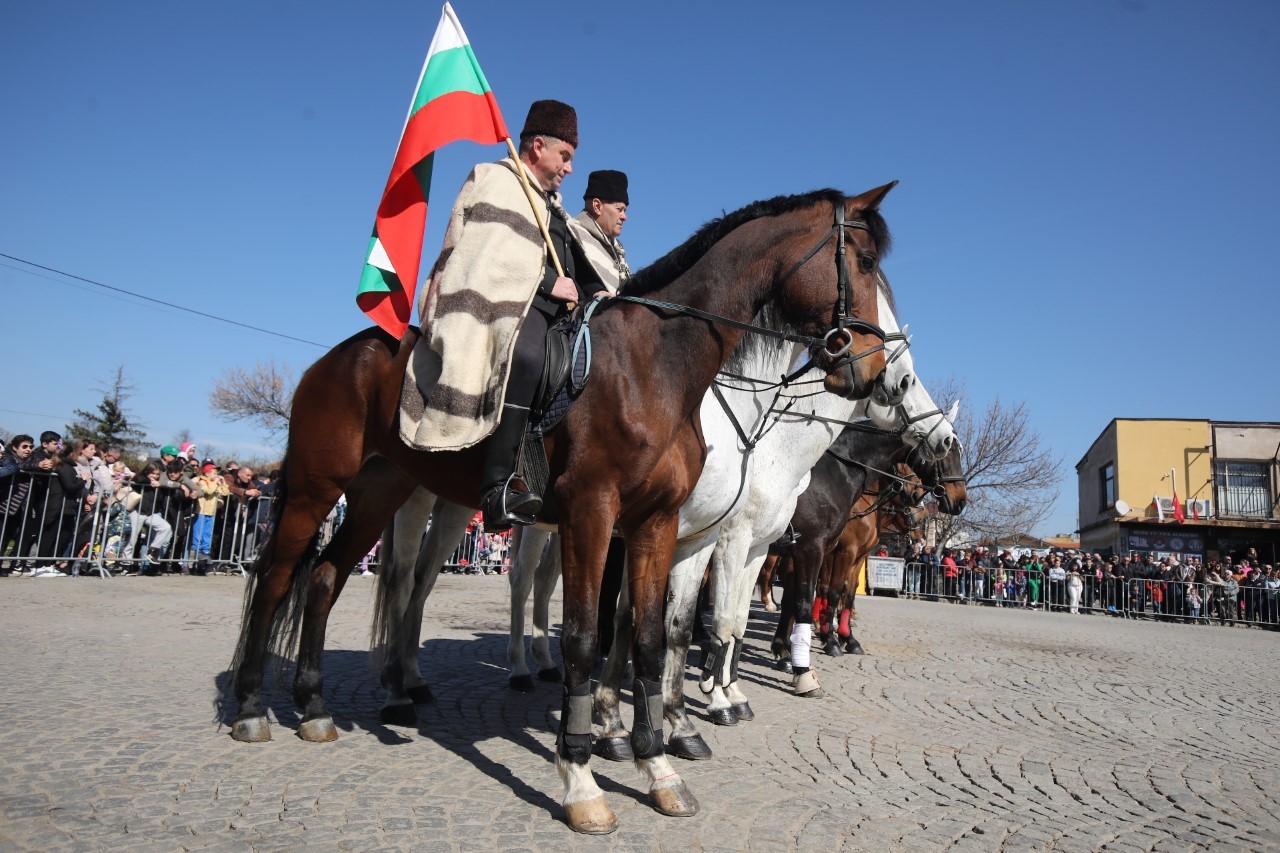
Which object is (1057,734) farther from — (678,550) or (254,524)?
(254,524)

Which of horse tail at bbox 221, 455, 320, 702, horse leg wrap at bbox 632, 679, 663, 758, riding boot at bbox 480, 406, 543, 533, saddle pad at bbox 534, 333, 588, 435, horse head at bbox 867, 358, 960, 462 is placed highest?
horse head at bbox 867, 358, 960, 462

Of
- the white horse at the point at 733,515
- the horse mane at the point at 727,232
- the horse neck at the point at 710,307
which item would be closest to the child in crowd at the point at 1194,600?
the white horse at the point at 733,515

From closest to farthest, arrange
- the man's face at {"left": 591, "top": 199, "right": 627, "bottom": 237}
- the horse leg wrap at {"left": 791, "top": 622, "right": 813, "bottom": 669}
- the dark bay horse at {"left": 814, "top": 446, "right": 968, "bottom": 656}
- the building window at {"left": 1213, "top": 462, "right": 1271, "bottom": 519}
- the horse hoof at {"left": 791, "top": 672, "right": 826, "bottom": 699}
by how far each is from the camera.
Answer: the man's face at {"left": 591, "top": 199, "right": 627, "bottom": 237} → the horse hoof at {"left": 791, "top": 672, "right": 826, "bottom": 699} → the horse leg wrap at {"left": 791, "top": 622, "right": 813, "bottom": 669} → the dark bay horse at {"left": 814, "top": 446, "right": 968, "bottom": 656} → the building window at {"left": 1213, "top": 462, "right": 1271, "bottom": 519}

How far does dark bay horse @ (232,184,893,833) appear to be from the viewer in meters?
3.62

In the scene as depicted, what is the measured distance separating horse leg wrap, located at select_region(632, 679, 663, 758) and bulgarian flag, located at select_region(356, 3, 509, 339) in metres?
2.30

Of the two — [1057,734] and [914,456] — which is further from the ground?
Result: [914,456]

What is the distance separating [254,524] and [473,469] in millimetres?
12744

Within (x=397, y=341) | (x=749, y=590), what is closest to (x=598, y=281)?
(x=397, y=341)

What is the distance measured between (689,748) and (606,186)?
381 centimetres

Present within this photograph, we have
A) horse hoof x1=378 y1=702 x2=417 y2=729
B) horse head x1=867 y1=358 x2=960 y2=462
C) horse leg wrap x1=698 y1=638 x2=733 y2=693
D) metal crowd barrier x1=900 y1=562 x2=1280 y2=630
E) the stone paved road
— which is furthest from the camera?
metal crowd barrier x1=900 y1=562 x2=1280 y2=630

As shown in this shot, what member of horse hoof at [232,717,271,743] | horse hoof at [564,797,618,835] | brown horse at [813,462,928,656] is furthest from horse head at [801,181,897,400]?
brown horse at [813,462,928,656]

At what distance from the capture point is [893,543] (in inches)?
1091

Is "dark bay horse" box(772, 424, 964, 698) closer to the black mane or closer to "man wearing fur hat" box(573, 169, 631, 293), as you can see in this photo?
"man wearing fur hat" box(573, 169, 631, 293)

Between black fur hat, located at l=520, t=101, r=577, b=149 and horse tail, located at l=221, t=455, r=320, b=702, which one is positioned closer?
black fur hat, located at l=520, t=101, r=577, b=149
